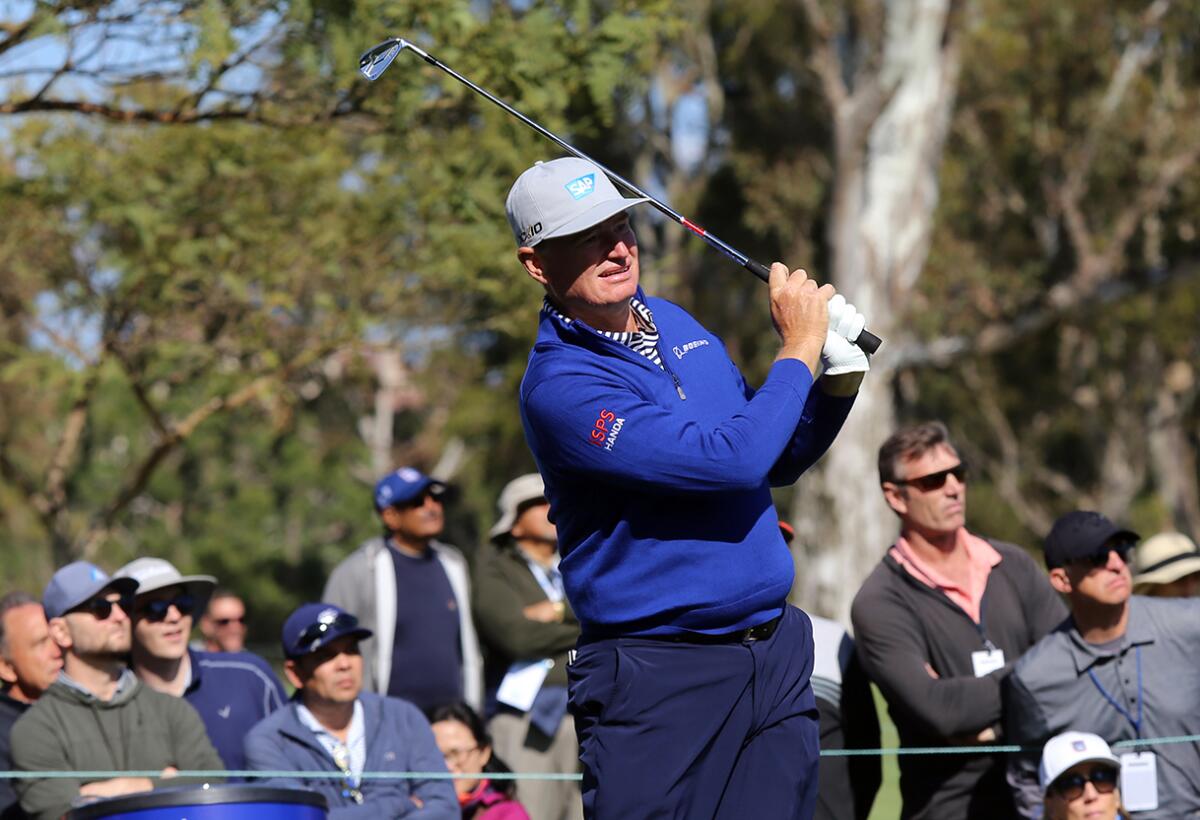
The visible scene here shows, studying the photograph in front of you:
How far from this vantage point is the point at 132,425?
115 ft

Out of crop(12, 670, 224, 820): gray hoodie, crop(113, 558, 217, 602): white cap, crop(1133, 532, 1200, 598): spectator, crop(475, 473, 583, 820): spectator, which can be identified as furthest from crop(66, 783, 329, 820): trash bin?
crop(1133, 532, 1200, 598): spectator

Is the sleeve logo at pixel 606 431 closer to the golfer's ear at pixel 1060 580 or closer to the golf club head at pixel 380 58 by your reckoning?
the golf club head at pixel 380 58

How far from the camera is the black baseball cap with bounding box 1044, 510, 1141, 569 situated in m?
6.23

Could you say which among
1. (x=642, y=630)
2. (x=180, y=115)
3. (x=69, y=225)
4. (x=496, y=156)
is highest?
(x=642, y=630)

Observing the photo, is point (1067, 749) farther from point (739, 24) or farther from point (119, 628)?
point (739, 24)

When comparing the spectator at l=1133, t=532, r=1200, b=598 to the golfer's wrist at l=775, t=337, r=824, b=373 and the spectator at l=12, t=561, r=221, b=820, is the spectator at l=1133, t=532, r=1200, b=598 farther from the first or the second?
the golfer's wrist at l=775, t=337, r=824, b=373

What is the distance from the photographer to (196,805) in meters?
5.11

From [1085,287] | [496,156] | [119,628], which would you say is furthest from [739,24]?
[119,628]

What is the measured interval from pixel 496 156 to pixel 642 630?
7137 millimetres


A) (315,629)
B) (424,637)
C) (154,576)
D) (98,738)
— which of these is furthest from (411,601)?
(98,738)

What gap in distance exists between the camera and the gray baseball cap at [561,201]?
13.7 feet

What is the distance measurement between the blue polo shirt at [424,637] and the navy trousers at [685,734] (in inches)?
186

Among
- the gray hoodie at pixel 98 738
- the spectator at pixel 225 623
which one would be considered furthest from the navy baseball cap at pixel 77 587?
the spectator at pixel 225 623

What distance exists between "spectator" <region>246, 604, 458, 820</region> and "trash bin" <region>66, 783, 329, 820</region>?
60.2 inches
